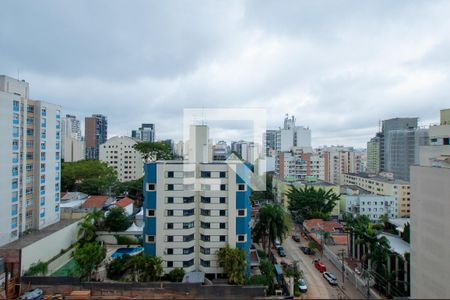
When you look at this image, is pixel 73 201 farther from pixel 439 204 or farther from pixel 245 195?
pixel 439 204

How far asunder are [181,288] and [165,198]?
10.8 ft

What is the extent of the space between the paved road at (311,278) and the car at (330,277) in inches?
5.8

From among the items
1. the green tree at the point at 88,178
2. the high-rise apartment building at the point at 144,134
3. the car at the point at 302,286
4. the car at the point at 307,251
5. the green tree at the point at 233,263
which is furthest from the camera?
the high-rise apartment building at the point at 144,134

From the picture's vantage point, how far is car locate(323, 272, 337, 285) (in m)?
10.9

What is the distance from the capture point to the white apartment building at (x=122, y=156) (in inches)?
1316

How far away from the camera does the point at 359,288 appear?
10.6 meters

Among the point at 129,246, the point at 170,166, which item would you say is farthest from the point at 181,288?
the point at 129,246

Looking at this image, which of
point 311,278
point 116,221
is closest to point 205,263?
point 311,278

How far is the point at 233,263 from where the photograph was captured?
9.55 metres

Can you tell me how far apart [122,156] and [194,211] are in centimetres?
2586

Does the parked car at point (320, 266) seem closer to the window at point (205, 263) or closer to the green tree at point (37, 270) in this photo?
the window at point (205, 263)

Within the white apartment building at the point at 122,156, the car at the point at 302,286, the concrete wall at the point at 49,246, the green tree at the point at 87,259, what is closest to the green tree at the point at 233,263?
the car at the point at 302,286

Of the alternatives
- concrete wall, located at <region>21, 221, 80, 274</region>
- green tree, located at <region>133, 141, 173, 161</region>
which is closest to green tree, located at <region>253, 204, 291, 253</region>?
concrete wall, located at <region>21, 221, 80, 274</region>

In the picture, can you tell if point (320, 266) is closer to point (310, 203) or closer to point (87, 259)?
point (310, 203)
